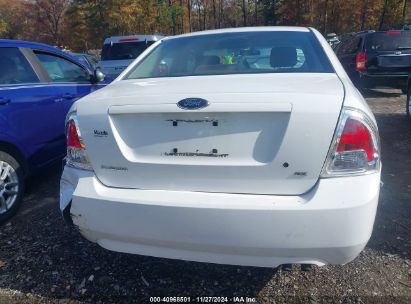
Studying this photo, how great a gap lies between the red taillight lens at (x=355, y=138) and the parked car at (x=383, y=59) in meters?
8.29

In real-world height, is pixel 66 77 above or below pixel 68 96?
above

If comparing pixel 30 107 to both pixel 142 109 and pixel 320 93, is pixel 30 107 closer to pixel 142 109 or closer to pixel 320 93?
pixel 142 109

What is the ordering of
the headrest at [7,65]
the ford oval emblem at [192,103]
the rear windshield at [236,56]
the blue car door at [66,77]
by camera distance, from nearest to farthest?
the ford oval emblem at [192,103], the rear windshield at [236,56], the headrest at [7,65], the blue car door at [66,77]

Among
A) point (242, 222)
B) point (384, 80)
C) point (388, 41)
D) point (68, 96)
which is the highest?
point (242, 222)

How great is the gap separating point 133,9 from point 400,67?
31.8 metres

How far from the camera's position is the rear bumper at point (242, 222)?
1.91m

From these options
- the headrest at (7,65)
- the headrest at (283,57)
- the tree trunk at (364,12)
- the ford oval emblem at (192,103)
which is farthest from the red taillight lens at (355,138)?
the tree trunk at (364,12)

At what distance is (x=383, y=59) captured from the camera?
930 centimetres

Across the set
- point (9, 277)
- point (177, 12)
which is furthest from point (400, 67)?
point (177, 12)

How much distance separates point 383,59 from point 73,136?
8.89 metres

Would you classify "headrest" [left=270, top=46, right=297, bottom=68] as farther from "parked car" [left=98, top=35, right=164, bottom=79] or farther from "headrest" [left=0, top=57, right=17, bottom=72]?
"parked car" [left=98, top=35, right=164, bottom=79]

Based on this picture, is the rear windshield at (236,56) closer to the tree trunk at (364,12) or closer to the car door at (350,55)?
the car door at (350,55)

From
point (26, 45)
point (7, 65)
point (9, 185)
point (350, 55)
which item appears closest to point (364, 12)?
point (350, 55)

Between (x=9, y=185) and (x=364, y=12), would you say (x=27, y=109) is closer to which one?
(x=9, y=185)
